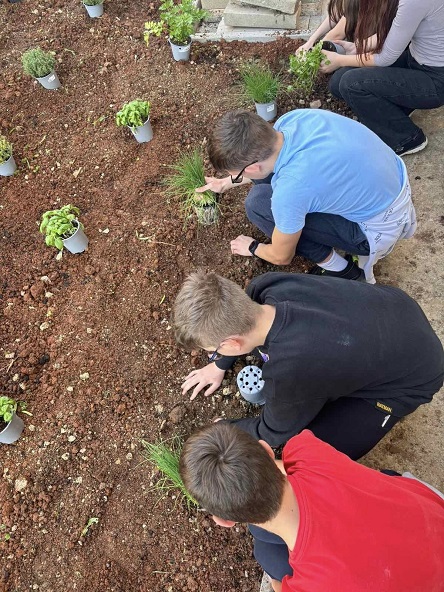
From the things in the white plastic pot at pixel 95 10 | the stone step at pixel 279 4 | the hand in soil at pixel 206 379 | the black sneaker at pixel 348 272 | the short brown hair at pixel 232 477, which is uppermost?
the stone step at pixel 279 4

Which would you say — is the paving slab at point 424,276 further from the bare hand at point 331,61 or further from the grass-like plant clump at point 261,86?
the grass-like plant clump at point 261,86

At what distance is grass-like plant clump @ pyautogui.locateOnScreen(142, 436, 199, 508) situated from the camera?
7.67ft

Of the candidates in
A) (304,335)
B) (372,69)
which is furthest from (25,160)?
(304,335)

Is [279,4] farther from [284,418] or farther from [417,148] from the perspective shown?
[284,418]

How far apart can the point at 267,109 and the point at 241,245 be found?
4.11 feet

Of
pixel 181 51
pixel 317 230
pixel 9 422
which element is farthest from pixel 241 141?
pixel 181 51

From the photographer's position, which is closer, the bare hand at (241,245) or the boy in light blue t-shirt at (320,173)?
the boy in light blue t-shirt at (320,173)

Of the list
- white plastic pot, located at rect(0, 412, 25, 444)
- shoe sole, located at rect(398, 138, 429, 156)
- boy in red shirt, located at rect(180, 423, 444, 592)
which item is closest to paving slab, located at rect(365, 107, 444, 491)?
shoe sole, located at rect(398, 138, 429, 156)

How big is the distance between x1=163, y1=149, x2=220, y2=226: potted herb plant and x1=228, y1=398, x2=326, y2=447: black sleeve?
154 centimetres

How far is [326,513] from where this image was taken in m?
1.54

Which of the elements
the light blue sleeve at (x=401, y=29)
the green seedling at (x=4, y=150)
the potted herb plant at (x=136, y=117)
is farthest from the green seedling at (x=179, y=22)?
the light blue sleeve at (x=401, y=29)

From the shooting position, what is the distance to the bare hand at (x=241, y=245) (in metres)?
3.03

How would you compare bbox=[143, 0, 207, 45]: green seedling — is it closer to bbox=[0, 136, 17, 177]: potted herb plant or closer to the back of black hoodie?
bbox=[0, 136, 17, 177]: potted herb plant

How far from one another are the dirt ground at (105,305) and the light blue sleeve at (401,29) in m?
0.73
